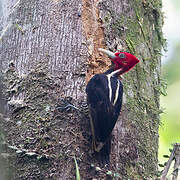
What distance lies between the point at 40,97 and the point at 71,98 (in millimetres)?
292

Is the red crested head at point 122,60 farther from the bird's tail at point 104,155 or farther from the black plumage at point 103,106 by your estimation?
the bird's tail at point 104,155

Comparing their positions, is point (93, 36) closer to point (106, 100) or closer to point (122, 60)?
point (122, 60)

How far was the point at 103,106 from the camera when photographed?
356 centimetres

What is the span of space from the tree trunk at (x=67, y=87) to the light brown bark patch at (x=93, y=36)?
0.4 inches

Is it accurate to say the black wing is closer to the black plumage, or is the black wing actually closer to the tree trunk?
the black plumage

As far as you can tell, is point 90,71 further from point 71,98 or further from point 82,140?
point 82,140

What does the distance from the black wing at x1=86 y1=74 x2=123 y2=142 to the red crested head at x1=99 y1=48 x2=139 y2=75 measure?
8.4 inches

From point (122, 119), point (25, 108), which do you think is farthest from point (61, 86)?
point (122, 119)

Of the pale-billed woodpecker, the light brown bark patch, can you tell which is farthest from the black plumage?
the light brown bark patch

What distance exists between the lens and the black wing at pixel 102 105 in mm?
3367

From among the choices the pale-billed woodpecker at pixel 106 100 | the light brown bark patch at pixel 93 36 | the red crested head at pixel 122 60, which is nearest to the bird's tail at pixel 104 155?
the pale-billed woodpecker at pixel 106 100

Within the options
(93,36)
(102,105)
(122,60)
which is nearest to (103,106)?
(102,105)

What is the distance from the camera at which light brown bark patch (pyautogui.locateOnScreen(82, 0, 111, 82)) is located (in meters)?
3.70

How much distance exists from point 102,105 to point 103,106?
15 mm
